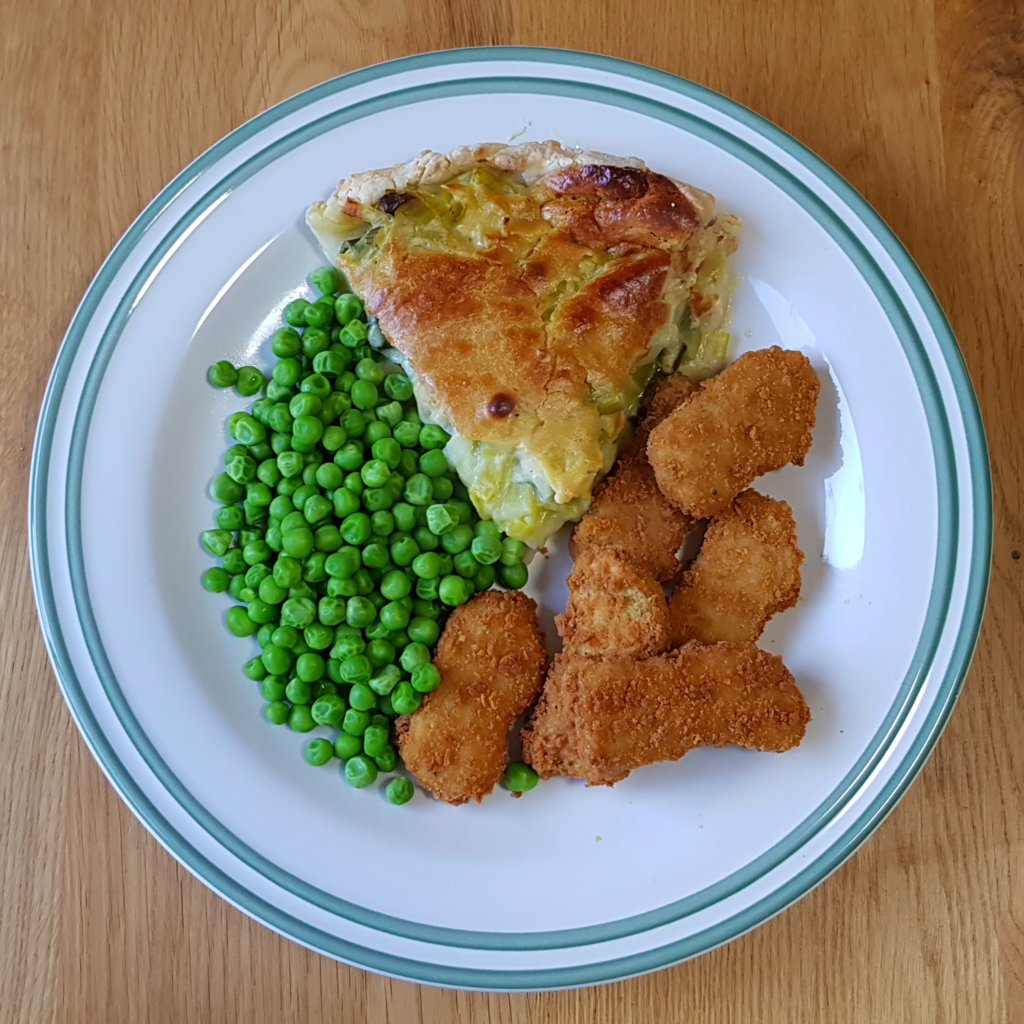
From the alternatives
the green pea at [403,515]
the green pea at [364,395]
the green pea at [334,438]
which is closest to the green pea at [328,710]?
the green pea at [403,515]

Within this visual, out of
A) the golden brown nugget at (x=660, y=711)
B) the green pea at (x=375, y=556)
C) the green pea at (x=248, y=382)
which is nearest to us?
the golden brown nugget at (x=660, y=711)

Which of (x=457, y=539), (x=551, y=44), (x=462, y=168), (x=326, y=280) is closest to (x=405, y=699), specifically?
(x=457, y=539)

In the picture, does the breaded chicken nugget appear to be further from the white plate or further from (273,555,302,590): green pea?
(273,555,302,590): green pea

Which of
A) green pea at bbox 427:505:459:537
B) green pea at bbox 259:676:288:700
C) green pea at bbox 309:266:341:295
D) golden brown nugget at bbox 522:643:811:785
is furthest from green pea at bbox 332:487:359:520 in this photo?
golden brown nugget at bbox 522:643:811:785

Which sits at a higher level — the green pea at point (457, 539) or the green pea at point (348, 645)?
the green pea at point (457, 539)

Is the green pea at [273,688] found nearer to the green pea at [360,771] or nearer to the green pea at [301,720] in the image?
the green pea at [301,720]

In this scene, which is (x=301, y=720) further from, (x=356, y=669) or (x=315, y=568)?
(x=315, y=568)
